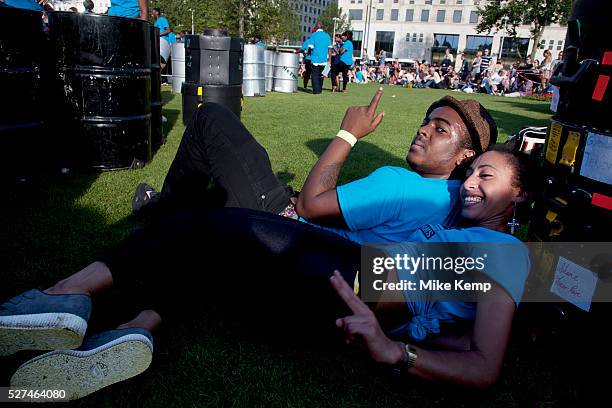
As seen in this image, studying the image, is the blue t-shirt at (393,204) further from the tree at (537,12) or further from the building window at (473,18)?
the building window at (473,18)

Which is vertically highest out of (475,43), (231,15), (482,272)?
(475,43)

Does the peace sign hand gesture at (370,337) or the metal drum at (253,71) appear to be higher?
the metal drum at (253,71)

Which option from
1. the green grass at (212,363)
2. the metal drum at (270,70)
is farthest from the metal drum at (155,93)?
the metal drum at (270,70)

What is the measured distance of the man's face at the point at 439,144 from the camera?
233 centimetres

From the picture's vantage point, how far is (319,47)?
622 inches

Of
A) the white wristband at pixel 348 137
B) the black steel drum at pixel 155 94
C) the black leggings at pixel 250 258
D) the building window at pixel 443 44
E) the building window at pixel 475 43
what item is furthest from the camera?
the building window at pixel 443 44

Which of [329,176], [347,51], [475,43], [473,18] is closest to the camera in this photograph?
[329,176]

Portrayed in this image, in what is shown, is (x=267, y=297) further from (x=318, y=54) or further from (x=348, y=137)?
(x=318, y=54)

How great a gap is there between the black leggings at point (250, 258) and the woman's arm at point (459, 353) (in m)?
0.30

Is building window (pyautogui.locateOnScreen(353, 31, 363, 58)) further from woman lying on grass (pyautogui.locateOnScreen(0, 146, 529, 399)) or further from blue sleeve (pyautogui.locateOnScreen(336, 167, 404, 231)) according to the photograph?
woman lying on grass (pyautogui.locateOnScreen(0, 146, 529, 399))

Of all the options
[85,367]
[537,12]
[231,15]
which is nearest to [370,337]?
[85,367]

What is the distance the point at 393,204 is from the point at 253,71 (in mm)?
11623

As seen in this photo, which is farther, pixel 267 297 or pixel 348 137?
pixel 348 137

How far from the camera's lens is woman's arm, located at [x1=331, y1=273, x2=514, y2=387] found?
4.85 feet
